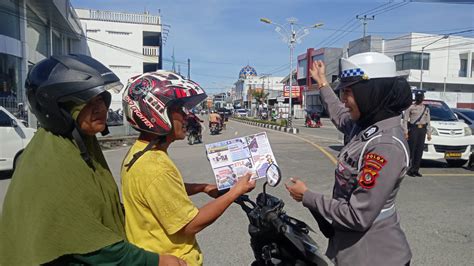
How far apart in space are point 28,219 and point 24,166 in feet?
0.65

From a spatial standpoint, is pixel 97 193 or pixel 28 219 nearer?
pixel 28 219

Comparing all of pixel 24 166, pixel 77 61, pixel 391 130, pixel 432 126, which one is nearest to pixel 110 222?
pixel 24 166

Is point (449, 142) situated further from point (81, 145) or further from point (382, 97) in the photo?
point (81, 145)

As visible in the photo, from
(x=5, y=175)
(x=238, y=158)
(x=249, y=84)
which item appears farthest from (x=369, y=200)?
(x=249, y=84)

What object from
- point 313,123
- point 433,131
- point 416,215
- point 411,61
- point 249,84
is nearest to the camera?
point 416,215

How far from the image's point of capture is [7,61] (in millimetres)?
16438

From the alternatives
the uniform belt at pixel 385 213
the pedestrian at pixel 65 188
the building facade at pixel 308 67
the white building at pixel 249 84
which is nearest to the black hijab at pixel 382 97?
the uniform belt at pixel 385 213

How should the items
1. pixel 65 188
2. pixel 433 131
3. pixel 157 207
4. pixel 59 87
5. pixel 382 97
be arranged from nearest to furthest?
pixel 65 188, pixel 59 87, pixel 157 207, pixel 382 97, pixel 433 131

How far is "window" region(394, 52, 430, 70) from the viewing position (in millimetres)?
48500

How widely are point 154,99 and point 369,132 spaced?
108 cm

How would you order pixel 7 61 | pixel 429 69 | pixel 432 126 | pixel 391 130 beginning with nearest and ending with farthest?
1. pixel 391 130
2. pixel 432 126
3. pixel 7 61
4. pixel 429 69

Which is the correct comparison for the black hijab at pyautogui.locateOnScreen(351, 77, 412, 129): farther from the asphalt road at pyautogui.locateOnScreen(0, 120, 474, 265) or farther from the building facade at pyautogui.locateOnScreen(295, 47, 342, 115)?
the building facade at pyautogui.locateOnScreen(295, 47, 342, 115)

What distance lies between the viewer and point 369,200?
180 centimetres

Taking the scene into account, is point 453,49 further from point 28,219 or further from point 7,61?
point 28,219
